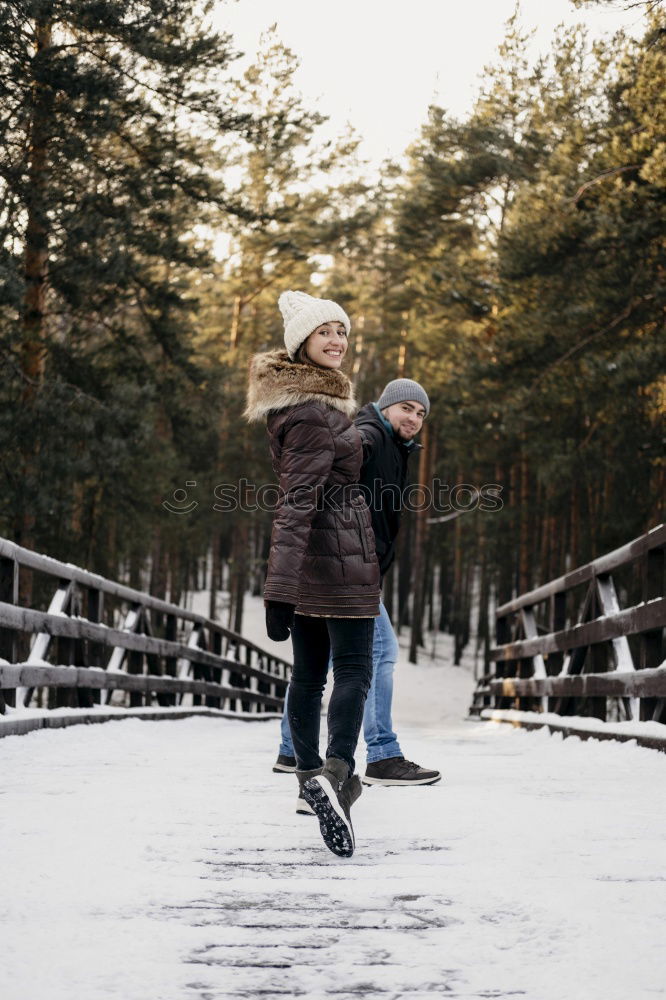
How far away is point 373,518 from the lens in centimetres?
479

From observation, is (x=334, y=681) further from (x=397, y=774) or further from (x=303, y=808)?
(x=397, y=774)

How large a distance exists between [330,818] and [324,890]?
0.48 m

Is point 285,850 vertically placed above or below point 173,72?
below

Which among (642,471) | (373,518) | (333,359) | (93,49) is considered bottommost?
(373,518)

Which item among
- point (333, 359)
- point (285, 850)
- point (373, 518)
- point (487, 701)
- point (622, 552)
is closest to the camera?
point (285, 850)

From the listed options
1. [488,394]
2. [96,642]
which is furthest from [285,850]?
[488,394]

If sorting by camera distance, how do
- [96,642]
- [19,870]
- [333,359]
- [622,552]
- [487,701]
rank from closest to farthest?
[19,870] < [333,359] < [622,552] < [96,642] < [487,701]

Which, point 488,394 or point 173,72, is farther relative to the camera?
point 488,394

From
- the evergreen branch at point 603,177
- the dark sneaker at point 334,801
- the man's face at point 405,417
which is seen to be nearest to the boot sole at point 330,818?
the dark sneaker at point 334,801

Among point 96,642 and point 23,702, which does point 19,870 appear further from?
point 96,642

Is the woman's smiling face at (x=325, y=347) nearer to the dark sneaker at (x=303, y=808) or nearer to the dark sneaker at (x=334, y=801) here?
the dark sneaker at (x=334, y=801)

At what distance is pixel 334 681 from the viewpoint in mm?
3854

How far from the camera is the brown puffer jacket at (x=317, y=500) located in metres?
3.60

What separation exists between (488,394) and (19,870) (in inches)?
734
